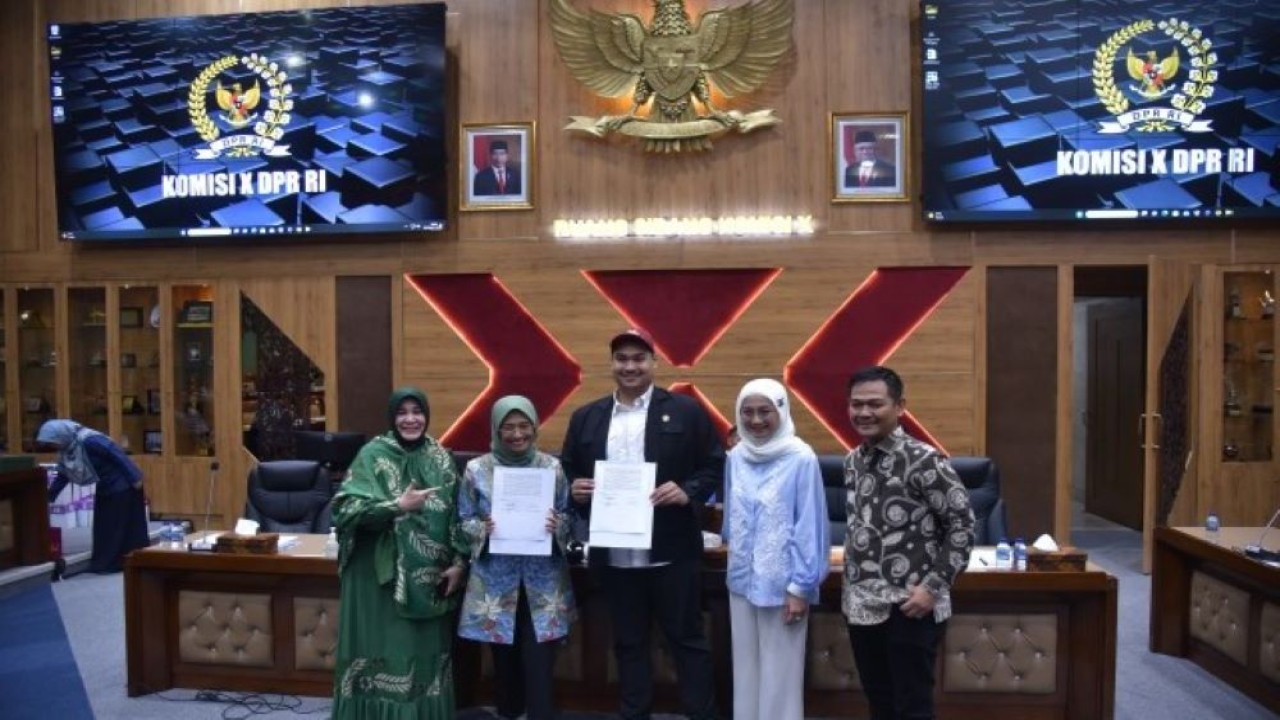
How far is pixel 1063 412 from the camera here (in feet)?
21.8

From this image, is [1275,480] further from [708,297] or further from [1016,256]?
[708,297]

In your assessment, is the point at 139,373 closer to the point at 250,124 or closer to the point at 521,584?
the point at 250,124

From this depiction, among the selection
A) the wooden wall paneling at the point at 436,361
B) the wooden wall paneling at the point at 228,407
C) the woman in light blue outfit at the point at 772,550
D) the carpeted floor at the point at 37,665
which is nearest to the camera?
the woman in light blue outfit at the point at 772,550

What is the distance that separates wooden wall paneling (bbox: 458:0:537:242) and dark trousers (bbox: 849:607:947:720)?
16.0 ft

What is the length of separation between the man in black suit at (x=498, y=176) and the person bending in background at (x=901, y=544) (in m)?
4.74

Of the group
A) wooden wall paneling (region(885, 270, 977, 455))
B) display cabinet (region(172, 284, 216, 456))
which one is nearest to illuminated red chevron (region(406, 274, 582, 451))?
display cabinet (region(172, 284, 216, 456))

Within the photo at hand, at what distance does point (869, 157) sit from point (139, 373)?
20.4 feet

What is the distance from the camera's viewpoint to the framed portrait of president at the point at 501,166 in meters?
6.96

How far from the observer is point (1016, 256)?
663 cm

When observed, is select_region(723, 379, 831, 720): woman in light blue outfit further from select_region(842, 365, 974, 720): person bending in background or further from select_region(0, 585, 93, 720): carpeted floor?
select_region(0, 585, 93, 720): carpeted floor

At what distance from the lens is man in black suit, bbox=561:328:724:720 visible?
315 centimetres

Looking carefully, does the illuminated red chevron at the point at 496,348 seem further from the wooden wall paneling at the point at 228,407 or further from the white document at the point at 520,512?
the white document at the point at 520,512

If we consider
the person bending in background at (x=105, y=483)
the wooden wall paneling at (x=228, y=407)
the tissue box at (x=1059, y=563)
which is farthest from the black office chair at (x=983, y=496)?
the wooden wall paneling at (x=228, y=407)

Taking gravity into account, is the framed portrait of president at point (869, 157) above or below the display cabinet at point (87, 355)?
above
